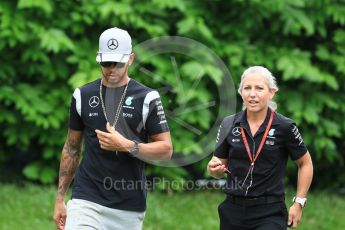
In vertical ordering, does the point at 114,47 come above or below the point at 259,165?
above

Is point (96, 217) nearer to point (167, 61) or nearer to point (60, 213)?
point (60, 213)

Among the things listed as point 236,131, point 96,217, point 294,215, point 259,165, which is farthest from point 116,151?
point 294,215

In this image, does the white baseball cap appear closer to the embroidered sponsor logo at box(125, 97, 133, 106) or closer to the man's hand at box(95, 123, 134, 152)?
the embroidered sponsor logo at box(125, 97, 133, 106)

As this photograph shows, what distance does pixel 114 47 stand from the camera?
5.33 metres

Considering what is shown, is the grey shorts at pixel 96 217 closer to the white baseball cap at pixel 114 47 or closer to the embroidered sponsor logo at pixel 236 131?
the embroidered sponsor logo at pixel 236 131

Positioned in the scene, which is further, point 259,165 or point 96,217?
point 259,165

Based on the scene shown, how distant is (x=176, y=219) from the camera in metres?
8.70

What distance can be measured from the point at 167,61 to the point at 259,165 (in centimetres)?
435

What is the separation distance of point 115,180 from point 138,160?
21 cm

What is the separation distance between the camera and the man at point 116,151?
5320 millimetres

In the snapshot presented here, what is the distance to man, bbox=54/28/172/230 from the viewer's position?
5.32 m

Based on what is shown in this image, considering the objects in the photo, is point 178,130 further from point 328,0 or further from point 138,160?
point 138,160

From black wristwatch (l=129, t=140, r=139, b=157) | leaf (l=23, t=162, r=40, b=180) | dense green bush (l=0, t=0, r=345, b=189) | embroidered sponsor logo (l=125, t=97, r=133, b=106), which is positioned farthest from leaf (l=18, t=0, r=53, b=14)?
black wristwatch (l=129, t=140, r=139, b=157)

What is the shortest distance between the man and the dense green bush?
12.4 ft
